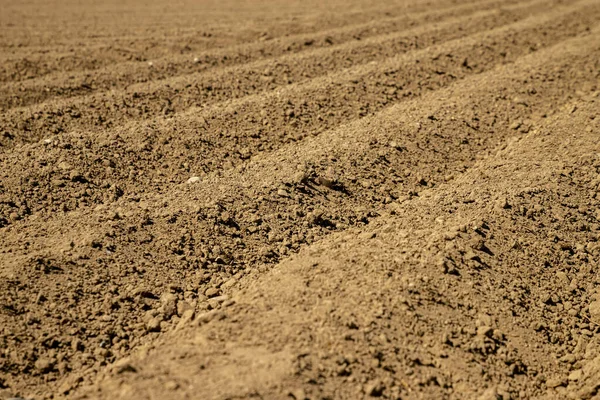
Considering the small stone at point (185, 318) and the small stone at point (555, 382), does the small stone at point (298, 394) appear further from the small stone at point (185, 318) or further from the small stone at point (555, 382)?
the small stone at point (555, 382)

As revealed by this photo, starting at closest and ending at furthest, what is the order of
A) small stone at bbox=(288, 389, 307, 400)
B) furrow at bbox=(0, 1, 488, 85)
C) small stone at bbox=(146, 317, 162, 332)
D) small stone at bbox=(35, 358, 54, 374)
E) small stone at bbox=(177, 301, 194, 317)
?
small stone at bbox=(288, 389, 307, 400) < small stone at bbox=(35, 358, 54, 374) < small stone at bbox=(146, 317, 162, 332) < small stone at bbox=(177, 301, 194, 317) < furrow at bbox=(0, 1, 488, 85)

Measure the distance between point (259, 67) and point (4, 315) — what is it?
427 centimetres

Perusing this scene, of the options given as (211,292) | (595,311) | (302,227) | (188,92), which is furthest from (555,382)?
(188,92)

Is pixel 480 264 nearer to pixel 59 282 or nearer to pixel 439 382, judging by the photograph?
pixel 439 382

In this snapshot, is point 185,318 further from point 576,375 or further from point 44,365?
point 576,375

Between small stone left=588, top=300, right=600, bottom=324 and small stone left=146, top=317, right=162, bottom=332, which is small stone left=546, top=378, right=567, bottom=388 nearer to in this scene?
small stone left=588, top=300, right=600, bottom=324

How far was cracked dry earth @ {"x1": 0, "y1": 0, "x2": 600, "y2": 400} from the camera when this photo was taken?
2.79 metres

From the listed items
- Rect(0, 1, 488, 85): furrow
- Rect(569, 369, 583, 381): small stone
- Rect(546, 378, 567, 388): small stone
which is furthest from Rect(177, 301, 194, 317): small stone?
Rect(0, 1, 488, 85): furrow

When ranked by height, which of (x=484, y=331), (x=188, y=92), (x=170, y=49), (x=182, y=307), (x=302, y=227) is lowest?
(x=484, y=331)

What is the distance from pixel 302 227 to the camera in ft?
12.7

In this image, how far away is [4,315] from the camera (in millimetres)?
3021

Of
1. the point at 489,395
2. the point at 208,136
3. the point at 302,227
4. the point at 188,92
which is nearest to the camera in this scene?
the point at 489,395

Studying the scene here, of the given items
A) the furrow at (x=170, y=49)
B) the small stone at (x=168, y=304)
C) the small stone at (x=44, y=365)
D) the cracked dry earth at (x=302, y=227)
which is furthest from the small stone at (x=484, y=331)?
the furrow at (x=170, y=49)

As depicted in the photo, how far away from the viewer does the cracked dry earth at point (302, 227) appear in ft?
9.14
